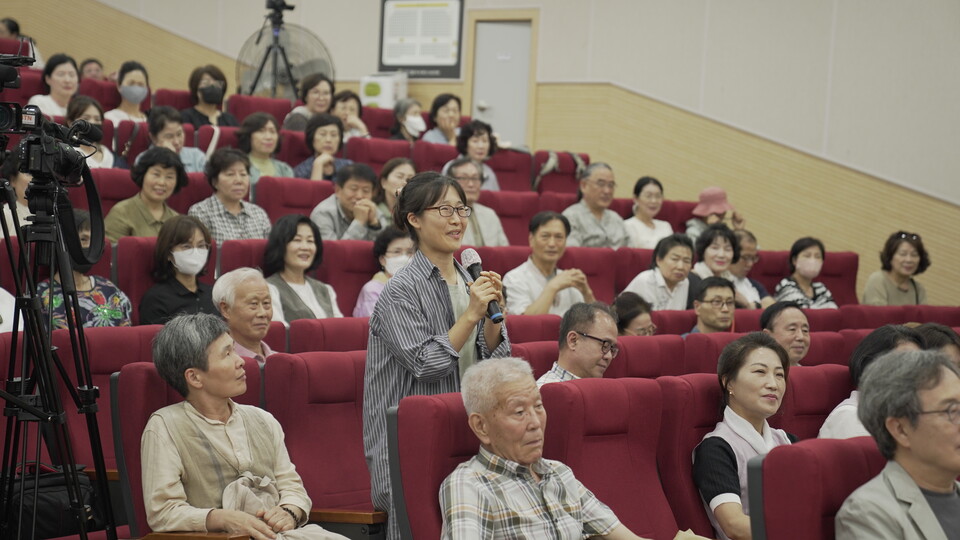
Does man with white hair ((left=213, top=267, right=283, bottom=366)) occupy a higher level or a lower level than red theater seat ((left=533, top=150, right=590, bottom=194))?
lower

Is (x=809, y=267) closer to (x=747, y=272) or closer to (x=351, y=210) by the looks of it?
(x=747, y=272)

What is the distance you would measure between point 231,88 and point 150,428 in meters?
5.26

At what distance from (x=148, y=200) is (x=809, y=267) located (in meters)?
2.26

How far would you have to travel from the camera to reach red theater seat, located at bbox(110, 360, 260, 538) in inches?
63.3

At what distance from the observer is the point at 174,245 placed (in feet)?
8.27

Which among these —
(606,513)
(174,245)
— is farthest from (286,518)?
(174,245)

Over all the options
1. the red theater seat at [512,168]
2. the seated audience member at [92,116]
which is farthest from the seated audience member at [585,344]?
the red theater seat at [512,168]

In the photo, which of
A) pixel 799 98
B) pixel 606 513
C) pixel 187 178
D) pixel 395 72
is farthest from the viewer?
pixel 395 72

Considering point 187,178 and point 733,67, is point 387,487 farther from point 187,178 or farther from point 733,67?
point 733,67

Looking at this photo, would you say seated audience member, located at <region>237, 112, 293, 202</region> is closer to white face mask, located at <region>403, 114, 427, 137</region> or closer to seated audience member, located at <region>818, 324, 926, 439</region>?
white face mask, located at <region>403, 114, 427, 137</region>

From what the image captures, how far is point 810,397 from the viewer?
1.96 meters

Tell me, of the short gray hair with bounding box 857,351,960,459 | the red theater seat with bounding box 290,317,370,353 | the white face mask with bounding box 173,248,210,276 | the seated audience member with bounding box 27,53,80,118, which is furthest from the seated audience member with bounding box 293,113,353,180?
the short gray hair with bounding box 857,351,960,459

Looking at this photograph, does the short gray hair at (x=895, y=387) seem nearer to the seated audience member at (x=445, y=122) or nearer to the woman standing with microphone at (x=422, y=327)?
the woman standing with microphone at (x=422, y=327)

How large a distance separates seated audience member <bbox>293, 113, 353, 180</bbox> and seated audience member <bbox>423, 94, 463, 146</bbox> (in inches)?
28.9
